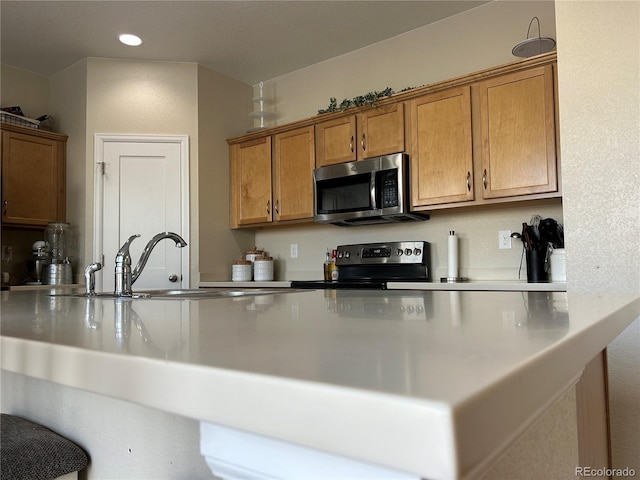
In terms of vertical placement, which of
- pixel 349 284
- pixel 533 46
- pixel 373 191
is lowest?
pixel 349 284

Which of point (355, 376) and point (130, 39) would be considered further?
point (130, 39)

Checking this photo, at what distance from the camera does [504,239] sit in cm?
301

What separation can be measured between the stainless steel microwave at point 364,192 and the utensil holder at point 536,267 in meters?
0.79

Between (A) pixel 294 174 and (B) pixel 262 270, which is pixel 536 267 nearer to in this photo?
(A) pixel 294 174

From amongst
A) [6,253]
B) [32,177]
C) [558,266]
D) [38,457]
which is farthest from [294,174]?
[38,457]

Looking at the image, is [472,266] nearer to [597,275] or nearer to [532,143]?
[532,143]

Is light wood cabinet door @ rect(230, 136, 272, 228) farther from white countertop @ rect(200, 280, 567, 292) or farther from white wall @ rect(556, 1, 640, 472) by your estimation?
white wall @ rect(556, 1, 640, 472)

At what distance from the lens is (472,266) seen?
3.13 m

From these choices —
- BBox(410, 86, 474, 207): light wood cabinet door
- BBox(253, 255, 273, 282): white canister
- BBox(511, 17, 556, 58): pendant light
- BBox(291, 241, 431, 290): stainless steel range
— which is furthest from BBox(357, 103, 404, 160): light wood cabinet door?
BBox(253, 255, 273, 282): white canister

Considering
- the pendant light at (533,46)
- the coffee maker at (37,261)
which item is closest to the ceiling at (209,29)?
the pendant light at (533,46)

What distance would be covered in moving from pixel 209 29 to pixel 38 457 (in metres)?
3.23

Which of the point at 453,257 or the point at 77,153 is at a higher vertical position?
the point at 77,153

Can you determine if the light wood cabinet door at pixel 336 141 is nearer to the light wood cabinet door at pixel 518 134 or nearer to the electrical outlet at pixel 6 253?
the light wood cabinet door at pixel 518 134

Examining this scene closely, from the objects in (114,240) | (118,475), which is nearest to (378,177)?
(114,240)
